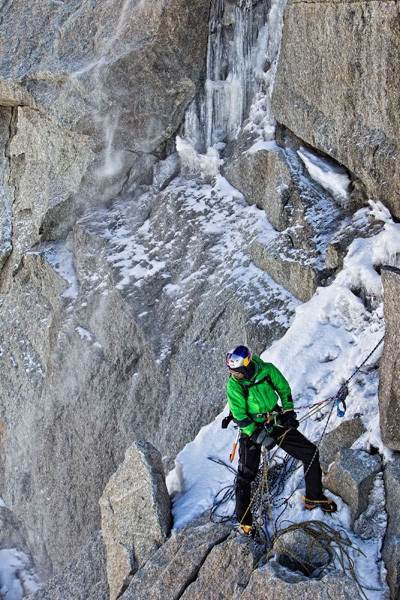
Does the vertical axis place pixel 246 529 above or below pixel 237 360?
below

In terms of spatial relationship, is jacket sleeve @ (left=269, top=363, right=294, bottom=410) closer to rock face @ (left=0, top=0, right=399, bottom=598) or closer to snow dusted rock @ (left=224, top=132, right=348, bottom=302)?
rock face @ (left=0, top=0, right=399, bottom=598)

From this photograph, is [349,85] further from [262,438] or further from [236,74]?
[262,438]

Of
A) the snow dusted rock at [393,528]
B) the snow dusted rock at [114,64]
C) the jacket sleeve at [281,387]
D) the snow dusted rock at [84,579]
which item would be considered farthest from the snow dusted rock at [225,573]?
the snow dusted rock at [114,64]

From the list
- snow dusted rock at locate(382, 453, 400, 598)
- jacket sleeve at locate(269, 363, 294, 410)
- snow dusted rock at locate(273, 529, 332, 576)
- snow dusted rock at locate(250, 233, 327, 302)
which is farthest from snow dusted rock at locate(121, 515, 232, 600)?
snow dusted rock at locate(250, 233, 327, 302)

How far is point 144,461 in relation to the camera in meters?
6.98

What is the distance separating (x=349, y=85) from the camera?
27.1 feet

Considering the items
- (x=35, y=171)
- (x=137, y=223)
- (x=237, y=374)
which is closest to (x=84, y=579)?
(x=237, y=374)

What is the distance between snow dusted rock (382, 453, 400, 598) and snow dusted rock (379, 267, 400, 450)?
239mm

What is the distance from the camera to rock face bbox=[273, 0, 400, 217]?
7.62m

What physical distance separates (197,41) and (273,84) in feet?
7.26

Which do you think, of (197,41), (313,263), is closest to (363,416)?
(313,263)

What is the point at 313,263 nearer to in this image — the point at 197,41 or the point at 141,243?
the point at 141,243

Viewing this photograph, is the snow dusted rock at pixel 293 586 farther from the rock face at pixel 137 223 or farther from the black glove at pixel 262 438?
the rock face at pixel 137 223

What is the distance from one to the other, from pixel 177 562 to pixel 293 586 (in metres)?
1.54
